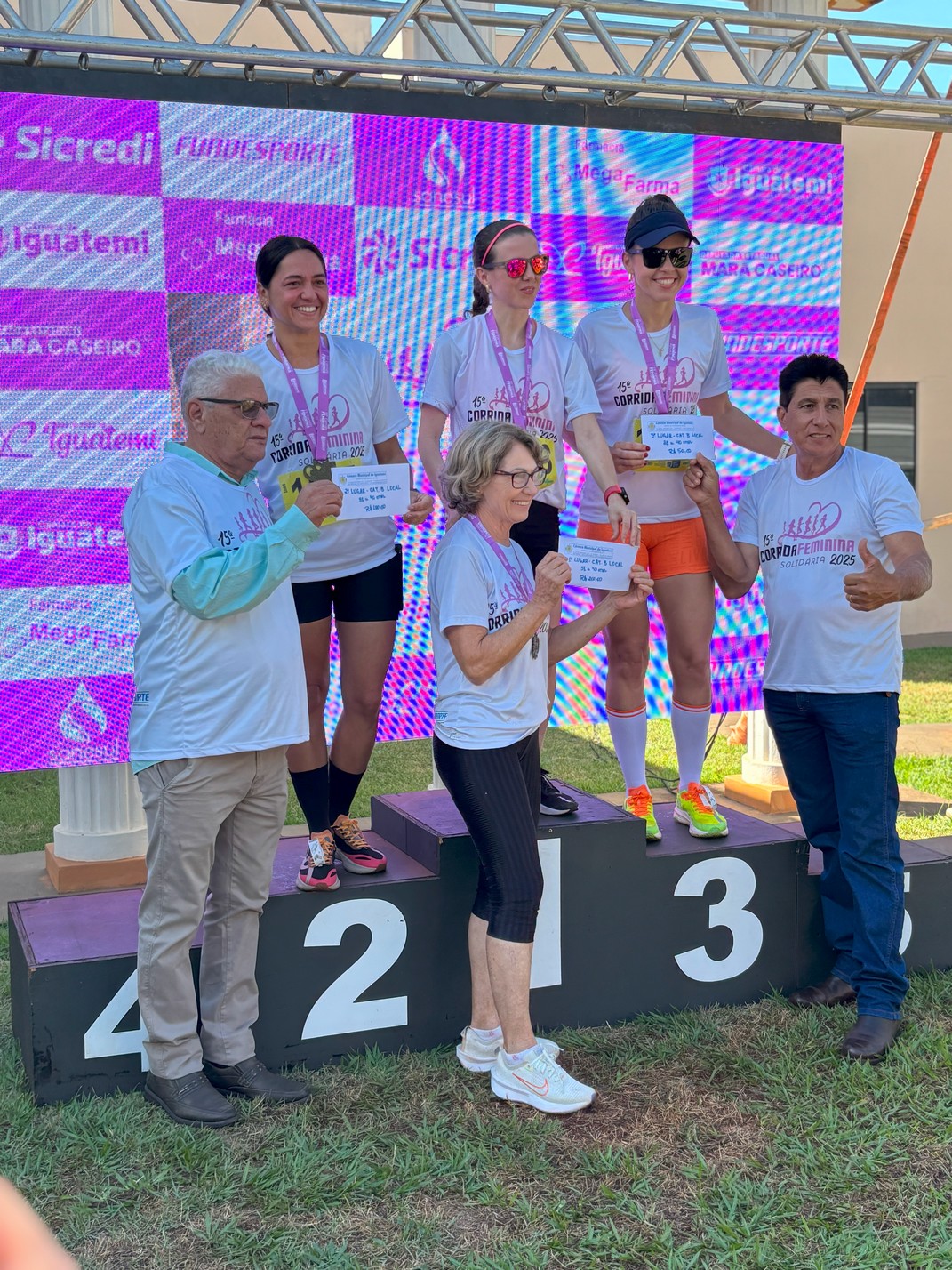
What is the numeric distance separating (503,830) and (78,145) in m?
3.06

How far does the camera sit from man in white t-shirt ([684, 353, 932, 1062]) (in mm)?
3436

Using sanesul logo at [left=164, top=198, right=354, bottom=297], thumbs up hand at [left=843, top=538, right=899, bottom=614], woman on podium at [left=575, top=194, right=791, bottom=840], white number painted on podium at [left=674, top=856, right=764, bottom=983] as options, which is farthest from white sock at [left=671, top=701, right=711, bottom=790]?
sanesul logo at [left=164, top=198, right=354, bottom=297]

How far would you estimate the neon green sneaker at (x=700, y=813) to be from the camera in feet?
12.4

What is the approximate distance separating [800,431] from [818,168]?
2.84 meters

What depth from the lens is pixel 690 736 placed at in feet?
12.7

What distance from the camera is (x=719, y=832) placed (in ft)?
12.5

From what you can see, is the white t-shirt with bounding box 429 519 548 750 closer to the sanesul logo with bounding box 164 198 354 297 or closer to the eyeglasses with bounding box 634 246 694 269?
the eyeglasses with bounding box 634 246 694 269

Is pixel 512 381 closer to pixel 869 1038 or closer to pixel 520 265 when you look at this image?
pixel 520 265

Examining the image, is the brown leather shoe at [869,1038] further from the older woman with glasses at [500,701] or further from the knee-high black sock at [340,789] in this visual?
the knee-high black sock at [340,789]

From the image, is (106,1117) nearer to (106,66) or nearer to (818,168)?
(106,66)

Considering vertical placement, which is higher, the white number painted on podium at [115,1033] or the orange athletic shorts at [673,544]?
the orange athletic shorts at [673,544]

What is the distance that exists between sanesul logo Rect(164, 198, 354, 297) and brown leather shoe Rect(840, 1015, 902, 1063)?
338cm

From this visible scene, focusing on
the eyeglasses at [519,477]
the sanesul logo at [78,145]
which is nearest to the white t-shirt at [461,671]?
the eyeglasses at [519,477]

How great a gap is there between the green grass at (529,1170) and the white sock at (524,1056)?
11cm
